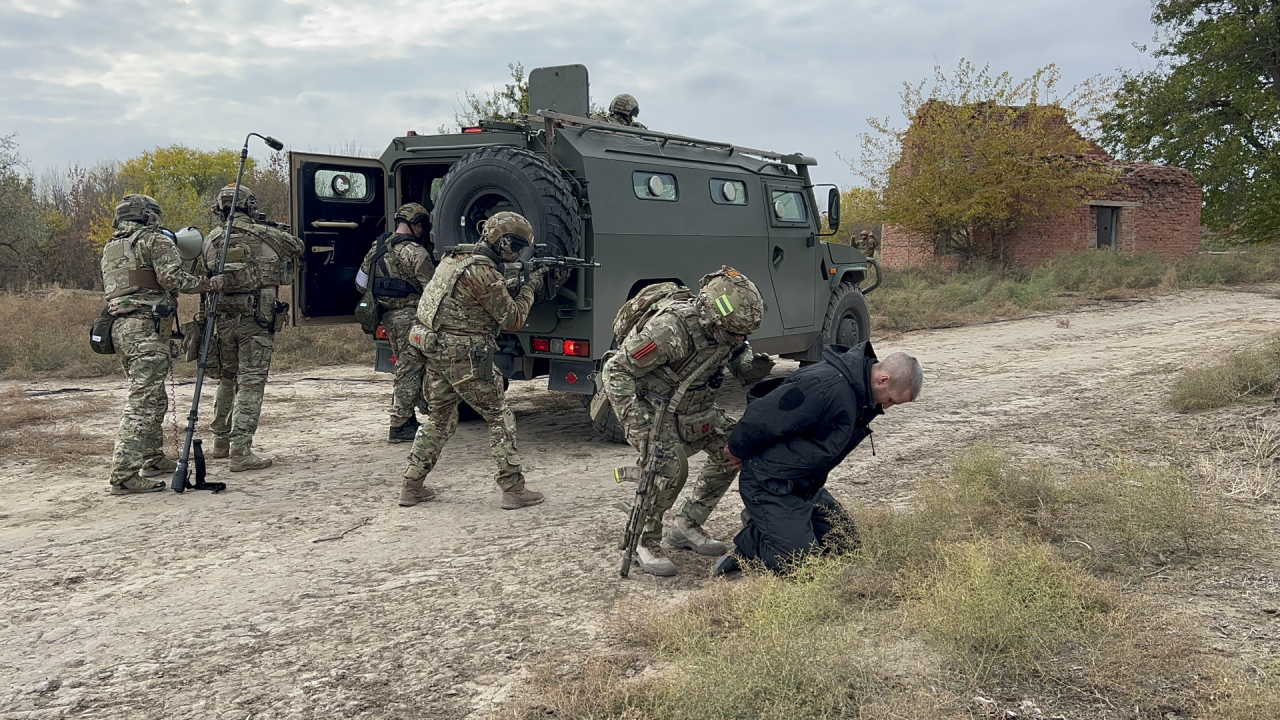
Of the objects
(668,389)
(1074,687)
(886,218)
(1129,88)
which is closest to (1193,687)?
(1074,687)

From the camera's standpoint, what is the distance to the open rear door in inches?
285

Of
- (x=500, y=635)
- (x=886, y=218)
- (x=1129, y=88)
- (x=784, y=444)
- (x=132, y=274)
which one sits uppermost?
(x=1129, y=88)

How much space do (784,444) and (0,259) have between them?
20.0 m

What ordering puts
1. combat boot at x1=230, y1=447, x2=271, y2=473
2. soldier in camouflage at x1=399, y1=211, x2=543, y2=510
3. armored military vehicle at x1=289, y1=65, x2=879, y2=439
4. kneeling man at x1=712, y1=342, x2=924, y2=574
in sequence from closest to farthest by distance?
1. kneeling man at x1=712, y1=342, x2=924, y2=574
2. soldier in camouflage at x1=399, y1=211, x2=543, y2=510
3. combat boot at x1=230, y1=447, x2=271, y2=473
4. armored military vehicle at x1=289, y1=65, x2=879, y2=439

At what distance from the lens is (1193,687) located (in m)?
2.98

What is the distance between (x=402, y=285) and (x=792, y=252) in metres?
3.56

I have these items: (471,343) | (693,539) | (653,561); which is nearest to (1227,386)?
(693,539)

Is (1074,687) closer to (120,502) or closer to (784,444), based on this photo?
(784,444)

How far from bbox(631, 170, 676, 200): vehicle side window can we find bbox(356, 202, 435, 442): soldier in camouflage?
1.63m

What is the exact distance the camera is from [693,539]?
4.61m

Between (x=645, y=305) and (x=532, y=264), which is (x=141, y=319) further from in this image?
(x=645, y=305)

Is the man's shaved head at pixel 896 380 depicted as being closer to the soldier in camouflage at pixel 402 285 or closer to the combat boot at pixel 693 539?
the combat boot at pixel 693 539

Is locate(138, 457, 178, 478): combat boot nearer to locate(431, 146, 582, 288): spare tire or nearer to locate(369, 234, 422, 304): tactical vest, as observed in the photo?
locate(369, 234, 422, 304): tactical vest

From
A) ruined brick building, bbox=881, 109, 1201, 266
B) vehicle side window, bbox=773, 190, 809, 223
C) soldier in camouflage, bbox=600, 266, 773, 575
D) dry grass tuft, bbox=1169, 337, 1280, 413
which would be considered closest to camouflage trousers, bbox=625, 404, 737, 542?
soldier in camouflage, bbox=600, 266, 773, 575
